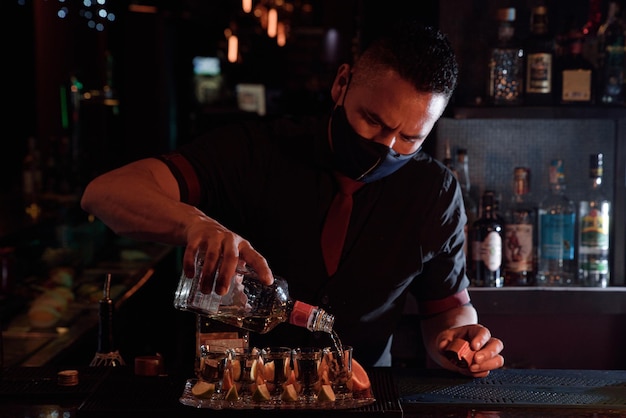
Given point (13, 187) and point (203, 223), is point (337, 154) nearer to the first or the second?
point (203, 223)

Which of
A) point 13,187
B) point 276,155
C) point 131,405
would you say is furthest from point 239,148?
point 13,187

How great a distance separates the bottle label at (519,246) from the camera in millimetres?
2951

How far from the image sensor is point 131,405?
1.58 m

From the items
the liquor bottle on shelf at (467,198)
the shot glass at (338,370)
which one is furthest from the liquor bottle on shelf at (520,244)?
the shot glass at (338,370)

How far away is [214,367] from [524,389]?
623 mm

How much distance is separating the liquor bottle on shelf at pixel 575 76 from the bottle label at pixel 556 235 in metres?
0.39

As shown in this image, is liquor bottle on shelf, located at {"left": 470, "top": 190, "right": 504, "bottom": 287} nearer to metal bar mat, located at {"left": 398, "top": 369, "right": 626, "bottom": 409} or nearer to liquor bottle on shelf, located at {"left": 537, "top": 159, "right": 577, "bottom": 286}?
liquor bottle on shelf, located at {"left": 537, "top": 159, "right": 577, "bottom": 286}

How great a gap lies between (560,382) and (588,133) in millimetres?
1500

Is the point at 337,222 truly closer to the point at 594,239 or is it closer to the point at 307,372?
the point at 307,372

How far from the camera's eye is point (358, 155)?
2.00 meters

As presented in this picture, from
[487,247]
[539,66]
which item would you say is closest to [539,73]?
[539,66]

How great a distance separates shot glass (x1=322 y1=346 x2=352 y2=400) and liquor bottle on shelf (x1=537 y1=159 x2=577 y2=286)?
1536 mm

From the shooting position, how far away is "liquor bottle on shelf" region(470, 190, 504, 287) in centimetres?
288

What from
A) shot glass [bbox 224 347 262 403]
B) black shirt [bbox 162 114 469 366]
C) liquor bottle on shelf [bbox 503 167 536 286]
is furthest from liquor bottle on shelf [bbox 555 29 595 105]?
shot glass [bbox 224 347 262 403]
